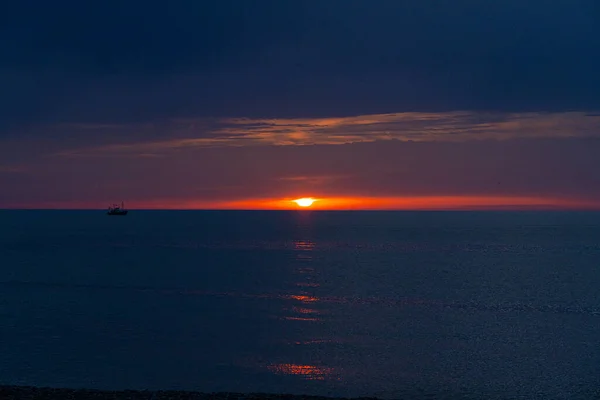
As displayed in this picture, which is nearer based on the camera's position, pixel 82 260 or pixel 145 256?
pixel 82 260

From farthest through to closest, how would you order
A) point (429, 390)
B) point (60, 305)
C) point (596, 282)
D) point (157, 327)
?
point (596, 282)
point (60, 305)
point (157, 327)
point (429, 390)

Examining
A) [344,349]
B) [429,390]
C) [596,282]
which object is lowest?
[429,390]

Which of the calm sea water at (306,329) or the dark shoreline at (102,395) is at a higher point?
the calm sea water at (306,329)

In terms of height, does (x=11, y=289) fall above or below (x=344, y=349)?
above

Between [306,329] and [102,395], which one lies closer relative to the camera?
[102,395]

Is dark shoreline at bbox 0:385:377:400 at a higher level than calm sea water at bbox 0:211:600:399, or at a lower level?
lower

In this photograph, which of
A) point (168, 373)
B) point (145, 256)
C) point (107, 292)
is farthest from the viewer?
point (145, 256)

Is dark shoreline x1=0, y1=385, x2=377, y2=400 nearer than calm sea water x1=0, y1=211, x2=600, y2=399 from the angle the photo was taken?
Yes

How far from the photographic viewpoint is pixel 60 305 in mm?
51125

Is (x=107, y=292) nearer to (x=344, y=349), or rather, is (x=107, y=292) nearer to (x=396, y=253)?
(x=344, y=349)

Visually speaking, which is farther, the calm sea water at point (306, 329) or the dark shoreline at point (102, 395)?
the calm sea water at point (306, 329)

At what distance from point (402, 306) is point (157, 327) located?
2008 centimetres

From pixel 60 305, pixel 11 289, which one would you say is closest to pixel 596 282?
pixel 60 305

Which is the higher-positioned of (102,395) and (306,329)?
(306,329)
